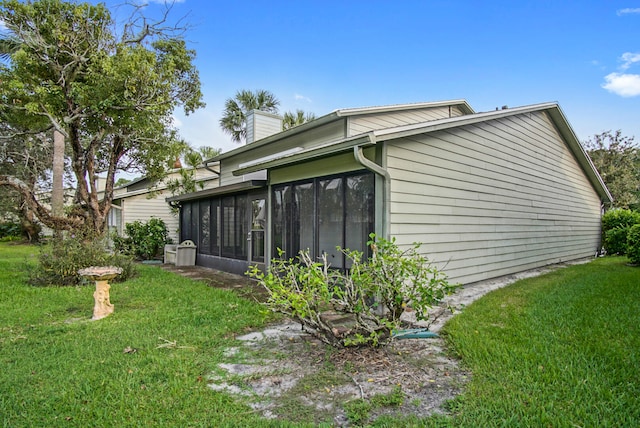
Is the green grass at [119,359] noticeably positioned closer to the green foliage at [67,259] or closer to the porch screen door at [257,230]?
the green foliage at [67,259]

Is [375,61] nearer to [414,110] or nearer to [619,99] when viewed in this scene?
[414,110]

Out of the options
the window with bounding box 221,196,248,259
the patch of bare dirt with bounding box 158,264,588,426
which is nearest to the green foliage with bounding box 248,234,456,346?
the patch of bare dirt with bounding box 158,264,588,426

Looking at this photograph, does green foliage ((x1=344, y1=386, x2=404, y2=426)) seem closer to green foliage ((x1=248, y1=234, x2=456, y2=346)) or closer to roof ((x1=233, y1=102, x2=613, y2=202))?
green foliage ((x1=248, y1=234, x2=456, y2=346))

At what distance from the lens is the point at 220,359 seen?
354 centimetres

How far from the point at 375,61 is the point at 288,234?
911 cm

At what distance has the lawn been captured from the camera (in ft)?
8.09

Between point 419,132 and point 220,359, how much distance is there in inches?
164

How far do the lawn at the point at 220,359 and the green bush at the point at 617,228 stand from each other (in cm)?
778

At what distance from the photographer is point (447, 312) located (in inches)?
207

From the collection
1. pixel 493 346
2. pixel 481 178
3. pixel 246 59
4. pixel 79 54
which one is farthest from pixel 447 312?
pixel 246 59

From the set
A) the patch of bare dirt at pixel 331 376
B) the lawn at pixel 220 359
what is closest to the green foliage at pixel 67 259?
the lawn at pixel 220 359

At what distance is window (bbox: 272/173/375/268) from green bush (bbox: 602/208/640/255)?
10926 millimetres

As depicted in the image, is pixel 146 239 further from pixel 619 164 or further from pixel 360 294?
pixel 619 164

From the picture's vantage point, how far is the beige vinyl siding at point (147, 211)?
15.9 metres
